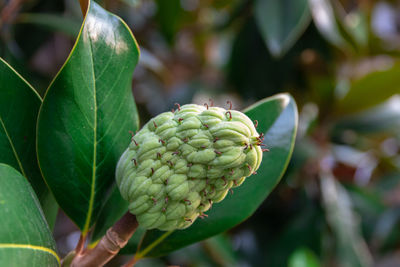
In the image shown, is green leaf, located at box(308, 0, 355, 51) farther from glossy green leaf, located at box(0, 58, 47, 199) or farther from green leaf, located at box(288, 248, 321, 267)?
glossy green leaf, located at box(0, 58, 47, 199)

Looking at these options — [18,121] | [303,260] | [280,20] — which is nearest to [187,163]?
[18,121]

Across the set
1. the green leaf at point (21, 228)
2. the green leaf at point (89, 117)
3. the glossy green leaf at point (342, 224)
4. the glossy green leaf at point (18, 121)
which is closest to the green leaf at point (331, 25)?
the glossy green leaf at point (342, 224)

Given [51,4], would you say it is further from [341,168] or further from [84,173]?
[341,168]

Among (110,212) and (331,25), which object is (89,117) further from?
(331,25)

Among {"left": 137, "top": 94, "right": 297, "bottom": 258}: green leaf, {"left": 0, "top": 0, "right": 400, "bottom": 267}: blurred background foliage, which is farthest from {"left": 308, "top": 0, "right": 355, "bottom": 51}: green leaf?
{"left": 137, "top": 94, "right": 297, "bottom": 258}: green leaf

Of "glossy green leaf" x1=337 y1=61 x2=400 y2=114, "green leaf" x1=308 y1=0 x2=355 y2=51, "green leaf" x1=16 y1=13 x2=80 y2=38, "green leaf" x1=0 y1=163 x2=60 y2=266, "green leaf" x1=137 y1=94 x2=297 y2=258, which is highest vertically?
"green leaf" x1=0 y1=163 x2=60 y2=266
